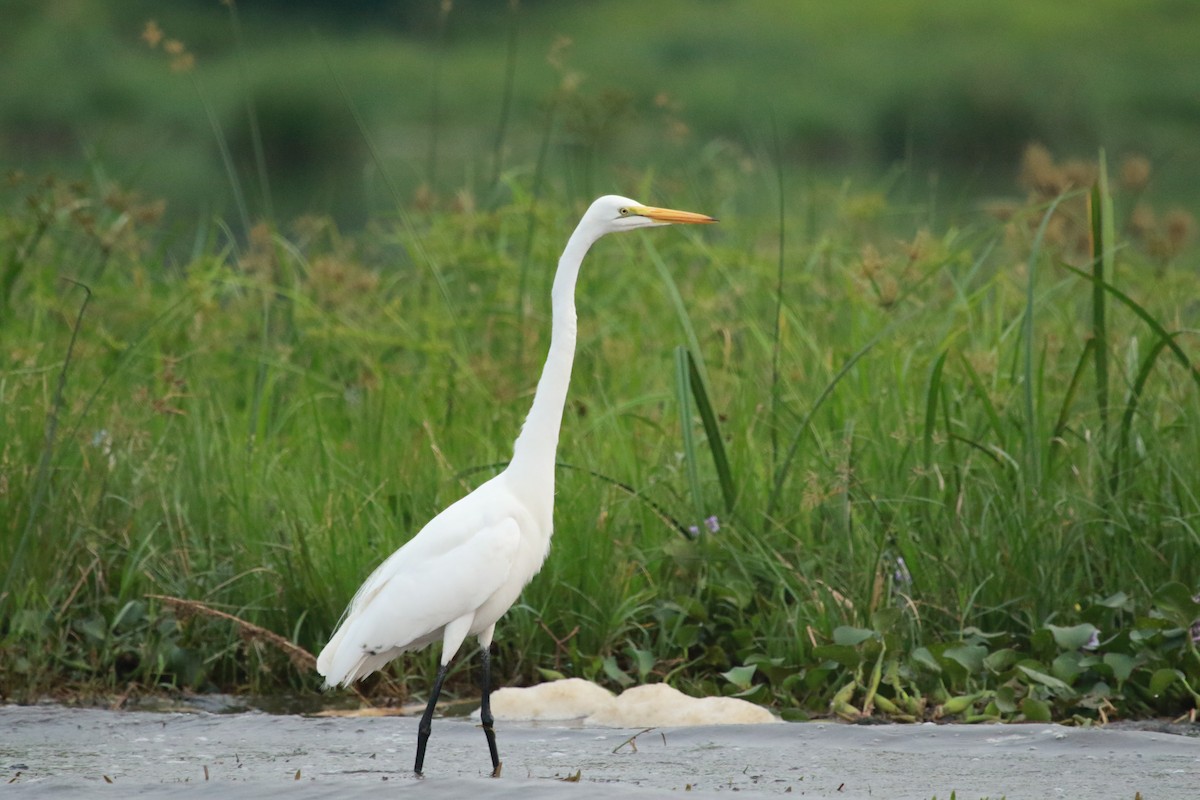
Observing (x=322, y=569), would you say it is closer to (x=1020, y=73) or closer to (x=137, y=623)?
(x=137, y=623)

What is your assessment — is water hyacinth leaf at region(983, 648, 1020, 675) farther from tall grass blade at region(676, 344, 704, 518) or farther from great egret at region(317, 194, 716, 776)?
great egret at region(317, 194, 716, 776)

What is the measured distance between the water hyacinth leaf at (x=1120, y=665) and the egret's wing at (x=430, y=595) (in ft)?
5.05

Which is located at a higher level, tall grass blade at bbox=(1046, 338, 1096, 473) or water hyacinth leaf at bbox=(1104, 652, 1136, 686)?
tall grass blade at bbox=(1046, 338, 1096, 473)

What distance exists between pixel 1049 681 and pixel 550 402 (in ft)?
4.69

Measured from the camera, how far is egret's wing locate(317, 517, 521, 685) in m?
3.21

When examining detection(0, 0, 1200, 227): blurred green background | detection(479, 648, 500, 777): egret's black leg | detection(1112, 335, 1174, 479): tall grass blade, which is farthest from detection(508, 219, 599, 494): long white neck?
detection(0, 0, 1200, 227): blurred green background

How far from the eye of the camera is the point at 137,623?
13.8 feet

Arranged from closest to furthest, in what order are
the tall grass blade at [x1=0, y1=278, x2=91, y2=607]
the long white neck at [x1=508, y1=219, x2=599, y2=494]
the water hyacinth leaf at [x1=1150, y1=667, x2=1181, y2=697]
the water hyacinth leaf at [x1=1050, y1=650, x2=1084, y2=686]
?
1. the long white neck at [x1=508, y1=219, x2=599, y2=494]
2. the water hyacinth leaf at [x1=1150, y1=667, x2=1181, y2=697]
3. the water hyacinth leaf at [x1=1050, y1=650, x2=1084, y2=686]
4. the tall grass blade at [x1=0, y1=278, x2=91, y2=607]

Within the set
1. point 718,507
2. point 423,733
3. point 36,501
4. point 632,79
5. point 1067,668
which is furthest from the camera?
point 632,79

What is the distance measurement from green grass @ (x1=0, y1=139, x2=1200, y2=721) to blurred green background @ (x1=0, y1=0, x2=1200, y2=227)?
999cm

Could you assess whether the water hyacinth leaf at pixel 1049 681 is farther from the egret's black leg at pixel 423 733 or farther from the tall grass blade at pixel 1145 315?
the egret's black leg at pixel 423 733

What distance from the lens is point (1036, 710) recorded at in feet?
11.8

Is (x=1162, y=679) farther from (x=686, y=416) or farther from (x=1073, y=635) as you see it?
(x=686, y=416)

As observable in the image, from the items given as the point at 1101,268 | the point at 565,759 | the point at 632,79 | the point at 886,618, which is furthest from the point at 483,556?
the point at 632,79
